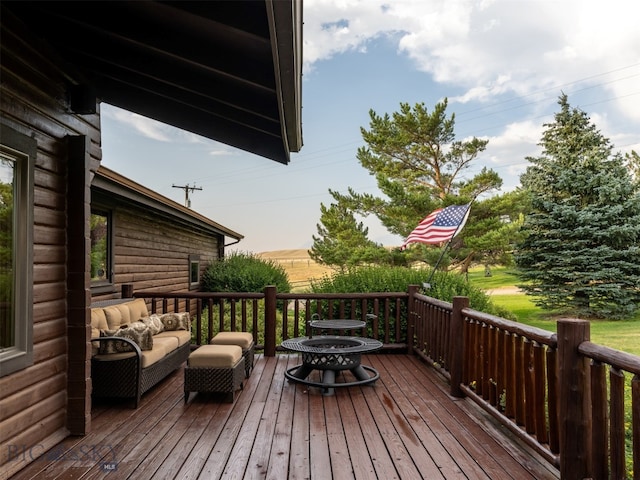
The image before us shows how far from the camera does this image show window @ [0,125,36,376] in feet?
8.48

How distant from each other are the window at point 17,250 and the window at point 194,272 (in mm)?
8262

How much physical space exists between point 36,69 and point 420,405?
12.6 feet

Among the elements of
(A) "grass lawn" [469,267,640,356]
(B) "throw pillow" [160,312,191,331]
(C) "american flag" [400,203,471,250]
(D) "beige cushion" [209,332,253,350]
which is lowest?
(A) "grass lawn" [469,267,640,356]

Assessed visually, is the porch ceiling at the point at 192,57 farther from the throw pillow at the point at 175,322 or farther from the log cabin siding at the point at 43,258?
the throw pillow at the point at 175,322

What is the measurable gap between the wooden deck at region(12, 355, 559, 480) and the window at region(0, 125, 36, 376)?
29.8 inches

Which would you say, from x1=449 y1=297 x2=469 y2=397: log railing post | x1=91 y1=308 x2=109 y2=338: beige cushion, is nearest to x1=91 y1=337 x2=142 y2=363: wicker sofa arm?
x1=91 y1=308 x2=109 y2=338: beige cushion

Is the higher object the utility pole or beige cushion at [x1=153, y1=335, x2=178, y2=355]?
the utility pole

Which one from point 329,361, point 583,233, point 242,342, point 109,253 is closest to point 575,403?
point 329,361

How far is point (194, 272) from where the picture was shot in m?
11.4

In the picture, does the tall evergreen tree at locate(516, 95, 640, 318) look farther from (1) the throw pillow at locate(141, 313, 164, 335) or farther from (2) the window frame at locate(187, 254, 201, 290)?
(1) the throw pillow at locate(141, 313, 164, 335)

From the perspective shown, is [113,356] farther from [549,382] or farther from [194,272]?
[194,272]

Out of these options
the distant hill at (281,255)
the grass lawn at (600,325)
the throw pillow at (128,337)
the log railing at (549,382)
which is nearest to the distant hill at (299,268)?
the distant hill at (281,255)

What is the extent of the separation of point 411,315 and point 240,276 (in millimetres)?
6861

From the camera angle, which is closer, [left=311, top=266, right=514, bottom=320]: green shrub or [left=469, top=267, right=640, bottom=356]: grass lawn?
[left=311, top=266, right=514, bottom=320]: green shrub
